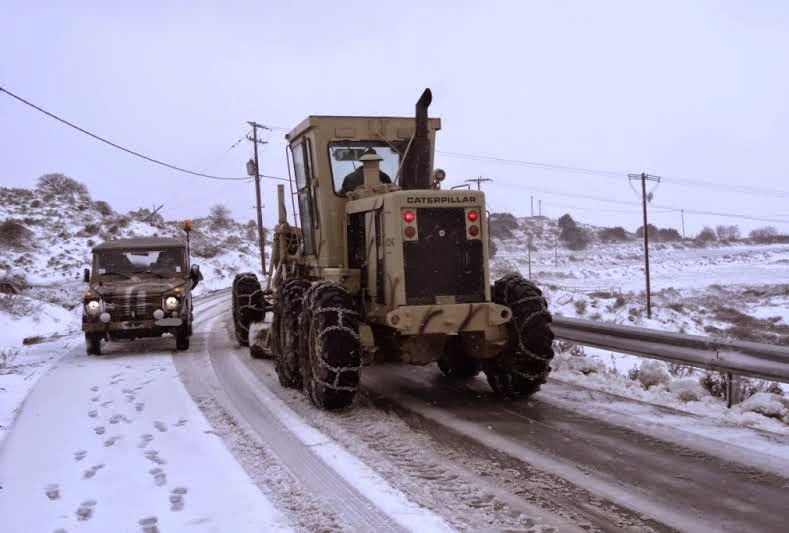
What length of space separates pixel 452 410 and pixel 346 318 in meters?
1.44

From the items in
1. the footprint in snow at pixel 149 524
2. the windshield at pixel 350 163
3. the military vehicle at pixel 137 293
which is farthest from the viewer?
the military vehicle at pixel 137 293

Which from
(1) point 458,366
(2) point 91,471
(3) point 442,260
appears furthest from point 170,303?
(2) point 91,471

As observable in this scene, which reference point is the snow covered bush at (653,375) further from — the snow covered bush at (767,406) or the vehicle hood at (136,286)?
the vehicle hood at (136,286)

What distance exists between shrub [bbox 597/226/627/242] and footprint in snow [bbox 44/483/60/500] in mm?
84797

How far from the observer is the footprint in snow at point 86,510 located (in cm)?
412

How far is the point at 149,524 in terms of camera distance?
3977 mm

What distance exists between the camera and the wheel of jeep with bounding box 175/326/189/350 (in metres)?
11.3

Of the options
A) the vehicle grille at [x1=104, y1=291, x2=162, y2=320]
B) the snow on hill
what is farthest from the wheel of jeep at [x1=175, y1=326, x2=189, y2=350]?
the snow on hill

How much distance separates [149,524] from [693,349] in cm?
536

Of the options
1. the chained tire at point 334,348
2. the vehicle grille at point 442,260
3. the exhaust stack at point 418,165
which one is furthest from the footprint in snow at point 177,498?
the exhaust stack at point 418,165

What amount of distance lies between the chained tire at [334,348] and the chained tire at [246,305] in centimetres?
510

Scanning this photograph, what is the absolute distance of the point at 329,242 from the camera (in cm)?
801

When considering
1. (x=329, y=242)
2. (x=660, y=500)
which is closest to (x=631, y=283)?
(x=329, y=242)

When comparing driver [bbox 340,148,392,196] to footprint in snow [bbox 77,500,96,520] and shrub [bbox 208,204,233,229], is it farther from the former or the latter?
shrub [bbox 208,204,233,229]
